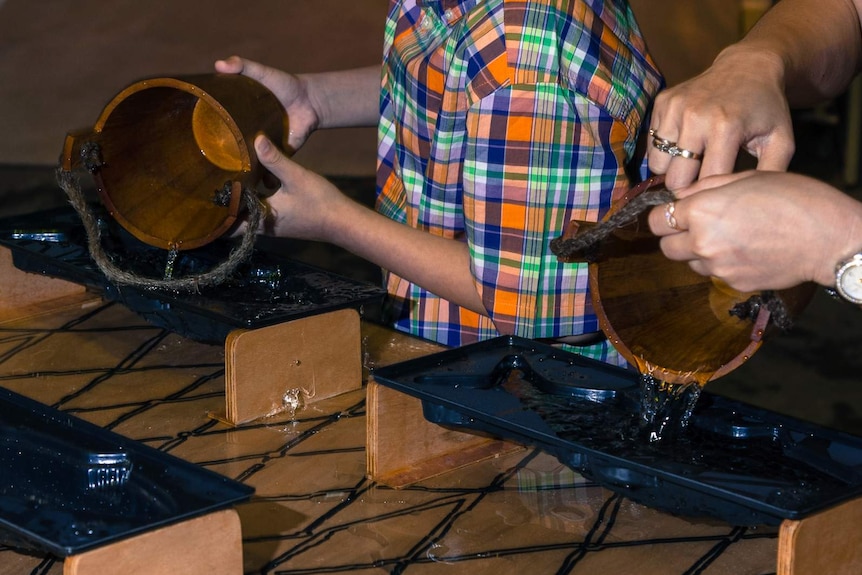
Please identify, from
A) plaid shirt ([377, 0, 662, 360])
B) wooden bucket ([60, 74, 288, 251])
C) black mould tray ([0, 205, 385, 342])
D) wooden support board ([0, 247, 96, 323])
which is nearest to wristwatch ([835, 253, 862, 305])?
plaid shirt ([377, 0, 662, 360])

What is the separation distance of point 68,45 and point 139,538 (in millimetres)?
4709

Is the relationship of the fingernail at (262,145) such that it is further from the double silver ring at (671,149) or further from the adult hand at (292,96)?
the double silver ring at (671,149)

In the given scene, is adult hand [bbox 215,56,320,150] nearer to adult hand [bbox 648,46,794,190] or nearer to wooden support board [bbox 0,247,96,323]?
wooden support board [bbox 0,247,96,323]

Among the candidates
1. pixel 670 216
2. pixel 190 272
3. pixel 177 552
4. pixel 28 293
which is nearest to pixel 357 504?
pixel 177 552

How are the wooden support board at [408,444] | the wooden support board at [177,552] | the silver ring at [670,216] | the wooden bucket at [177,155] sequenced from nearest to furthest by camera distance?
the wooden support board at [177,552] < the silver ring at [670,216] < the wooden support board at [408,444] < the wooden bucket at [177,155]

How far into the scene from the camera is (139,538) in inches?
34.1

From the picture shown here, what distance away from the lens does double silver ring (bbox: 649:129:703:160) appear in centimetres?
104

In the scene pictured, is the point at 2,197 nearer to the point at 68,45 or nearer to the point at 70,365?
the point at 68,45

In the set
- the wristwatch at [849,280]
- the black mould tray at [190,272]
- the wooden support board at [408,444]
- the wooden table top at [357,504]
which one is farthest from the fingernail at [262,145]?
the wristwatch at [849,280]

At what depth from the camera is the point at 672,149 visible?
1046mm

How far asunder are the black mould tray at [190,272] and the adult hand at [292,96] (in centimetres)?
24

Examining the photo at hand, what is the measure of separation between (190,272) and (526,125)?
509 millimetres

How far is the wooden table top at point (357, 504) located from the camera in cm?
101

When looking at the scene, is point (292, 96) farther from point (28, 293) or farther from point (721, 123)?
point (721, 123)
